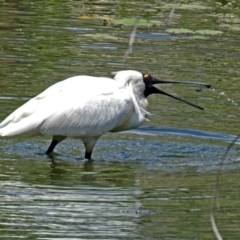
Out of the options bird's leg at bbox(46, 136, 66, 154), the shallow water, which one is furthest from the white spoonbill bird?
the shallow water

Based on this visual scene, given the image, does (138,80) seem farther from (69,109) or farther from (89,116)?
(69,109)

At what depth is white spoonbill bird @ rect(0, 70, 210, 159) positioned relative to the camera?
373 inches

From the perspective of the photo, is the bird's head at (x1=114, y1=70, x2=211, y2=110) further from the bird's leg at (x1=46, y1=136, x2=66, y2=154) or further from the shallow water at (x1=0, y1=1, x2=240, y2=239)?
the bird's leg at (x1=46, y1=136, x2=66, y2=154)

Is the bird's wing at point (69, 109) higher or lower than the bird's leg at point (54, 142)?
higher

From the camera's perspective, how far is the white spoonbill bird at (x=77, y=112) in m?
9.48

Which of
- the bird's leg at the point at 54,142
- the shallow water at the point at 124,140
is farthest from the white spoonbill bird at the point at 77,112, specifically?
the shallow water at the point at 124,140

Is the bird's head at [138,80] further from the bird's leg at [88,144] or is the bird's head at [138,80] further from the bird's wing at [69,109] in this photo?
the bird's leg at [88,144]

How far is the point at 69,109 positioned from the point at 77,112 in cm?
9

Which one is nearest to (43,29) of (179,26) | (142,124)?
(179,26)

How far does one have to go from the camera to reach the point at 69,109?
962 centimetres

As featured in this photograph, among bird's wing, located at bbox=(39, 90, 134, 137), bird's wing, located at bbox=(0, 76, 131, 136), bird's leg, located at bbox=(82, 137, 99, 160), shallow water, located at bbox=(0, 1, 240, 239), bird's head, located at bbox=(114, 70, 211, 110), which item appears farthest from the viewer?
bird's head, located at bbox=(114, 70, 211, 110)

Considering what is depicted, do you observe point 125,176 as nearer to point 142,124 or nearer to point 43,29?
point 142,124

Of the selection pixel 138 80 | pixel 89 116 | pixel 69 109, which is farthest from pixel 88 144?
pixel 138 80

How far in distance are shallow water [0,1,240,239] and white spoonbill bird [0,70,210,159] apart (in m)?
0.23
